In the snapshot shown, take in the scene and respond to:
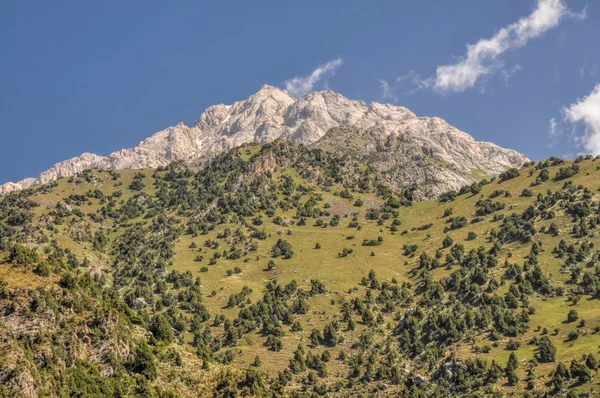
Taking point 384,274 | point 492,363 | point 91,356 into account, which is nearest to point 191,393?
point 91,356

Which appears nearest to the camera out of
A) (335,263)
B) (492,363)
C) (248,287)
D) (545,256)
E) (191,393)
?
(191,393)

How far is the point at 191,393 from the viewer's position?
237 ft

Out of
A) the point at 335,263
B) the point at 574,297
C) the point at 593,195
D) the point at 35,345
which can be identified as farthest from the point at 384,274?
the point at 35,345

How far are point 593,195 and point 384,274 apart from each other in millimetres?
74482

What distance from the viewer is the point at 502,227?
19038cm

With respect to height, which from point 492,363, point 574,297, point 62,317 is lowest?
point 492,363

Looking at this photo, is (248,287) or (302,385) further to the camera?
(248,287)

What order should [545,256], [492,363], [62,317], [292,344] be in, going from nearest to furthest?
[62,317]
[492,363]
[292,344]
[545,256]

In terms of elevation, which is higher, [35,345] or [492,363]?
[35,345]

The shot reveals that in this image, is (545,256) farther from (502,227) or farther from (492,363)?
(492,363)

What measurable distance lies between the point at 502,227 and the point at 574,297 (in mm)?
58145

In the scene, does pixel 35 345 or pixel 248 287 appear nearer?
pixel 35 345

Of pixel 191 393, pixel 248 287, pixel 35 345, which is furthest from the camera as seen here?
pixel 248 287

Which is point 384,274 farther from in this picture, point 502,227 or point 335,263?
point 502,227
